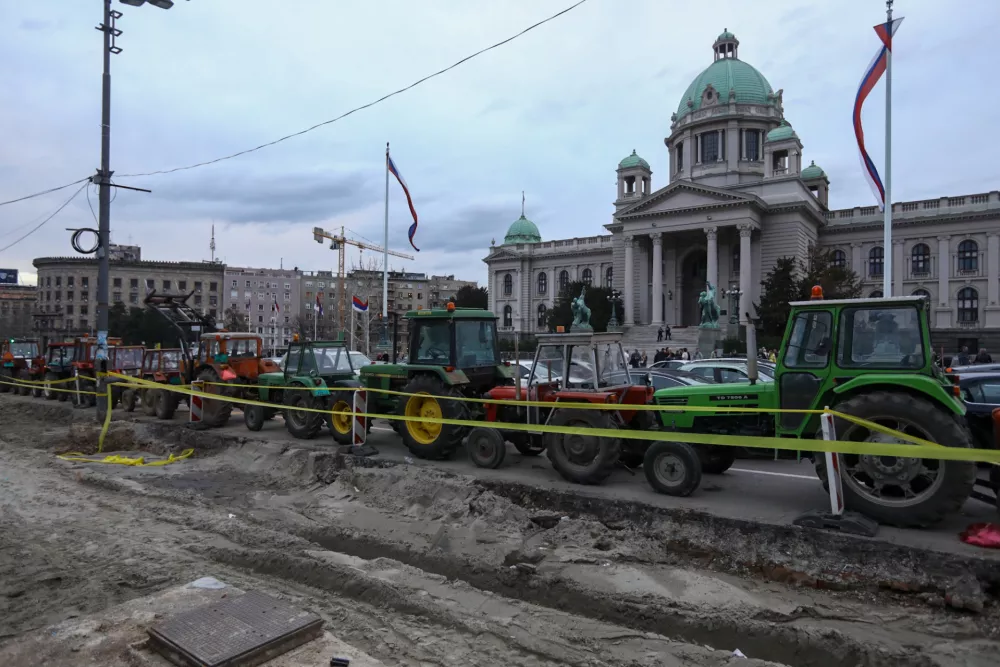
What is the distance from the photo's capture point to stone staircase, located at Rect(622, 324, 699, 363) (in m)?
50.7

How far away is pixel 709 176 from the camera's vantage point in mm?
62375

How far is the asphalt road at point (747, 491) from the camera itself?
569 cm

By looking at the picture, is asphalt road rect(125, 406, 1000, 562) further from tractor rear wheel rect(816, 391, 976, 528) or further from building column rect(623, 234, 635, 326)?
building column rect(623, 234, 635, 326)

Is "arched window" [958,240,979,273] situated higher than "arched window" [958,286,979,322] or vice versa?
"arched window" [958,240,979,273]

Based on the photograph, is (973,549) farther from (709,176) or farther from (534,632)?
(709,176)

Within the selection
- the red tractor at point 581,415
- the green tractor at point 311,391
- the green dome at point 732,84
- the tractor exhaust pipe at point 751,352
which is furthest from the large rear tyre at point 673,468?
the green dome at point 732,84

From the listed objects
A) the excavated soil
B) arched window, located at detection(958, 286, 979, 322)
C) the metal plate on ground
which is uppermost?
arched window, located at detection(958, 286, 979, 322)

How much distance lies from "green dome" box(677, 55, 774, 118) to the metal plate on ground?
6834cm

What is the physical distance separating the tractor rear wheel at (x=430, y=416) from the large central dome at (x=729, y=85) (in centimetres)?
6306

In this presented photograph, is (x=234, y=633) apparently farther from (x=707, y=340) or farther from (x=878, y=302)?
(x=707, y=340)

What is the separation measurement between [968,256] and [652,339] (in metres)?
28.1

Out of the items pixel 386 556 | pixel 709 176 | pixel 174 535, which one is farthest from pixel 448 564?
pixel 709 176

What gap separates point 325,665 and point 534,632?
1506 millimetres

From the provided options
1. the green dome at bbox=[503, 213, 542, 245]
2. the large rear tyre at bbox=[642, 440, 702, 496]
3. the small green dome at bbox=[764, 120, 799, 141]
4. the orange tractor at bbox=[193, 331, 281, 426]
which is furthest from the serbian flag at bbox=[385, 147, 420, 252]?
the green dome at bbox=[503, 213, 542, 245]
